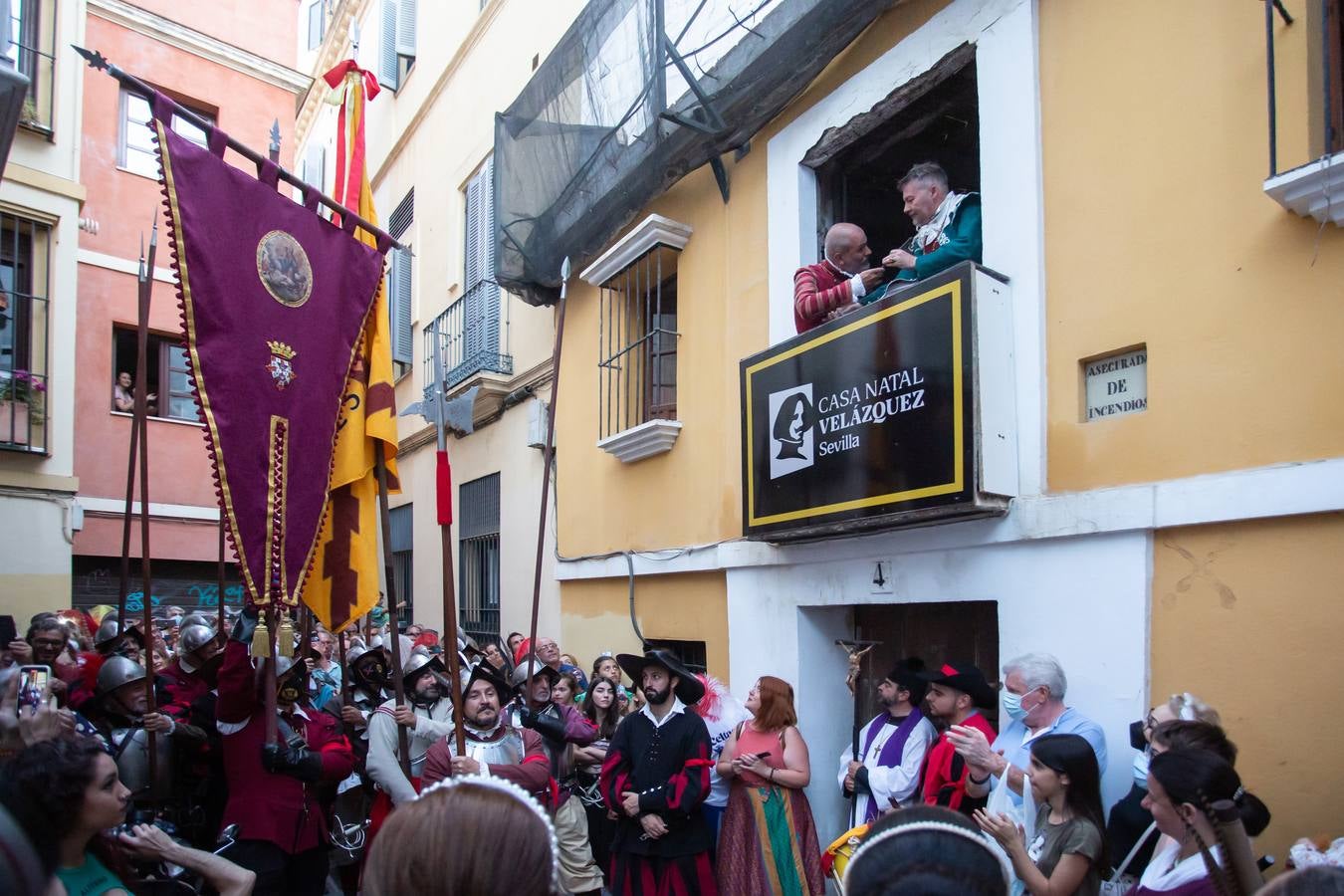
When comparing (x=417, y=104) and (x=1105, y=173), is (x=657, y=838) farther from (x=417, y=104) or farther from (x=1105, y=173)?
(x=417, y=104)

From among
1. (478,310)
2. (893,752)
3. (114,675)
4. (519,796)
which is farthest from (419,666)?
(478,310)

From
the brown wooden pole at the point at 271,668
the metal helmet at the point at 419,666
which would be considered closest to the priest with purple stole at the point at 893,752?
Answer: the metal helmet at the point at 419,666

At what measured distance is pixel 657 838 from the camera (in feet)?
16.9

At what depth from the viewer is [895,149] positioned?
6887 millimetres

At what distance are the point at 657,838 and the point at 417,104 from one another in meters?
11.6

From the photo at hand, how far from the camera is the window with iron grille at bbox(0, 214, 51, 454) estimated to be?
9.66m

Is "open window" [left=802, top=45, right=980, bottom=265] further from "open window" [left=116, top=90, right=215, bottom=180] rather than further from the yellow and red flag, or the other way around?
"open window" [left=116, top=90, right=215, bottom=180]

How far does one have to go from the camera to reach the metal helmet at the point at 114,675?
17.6ft

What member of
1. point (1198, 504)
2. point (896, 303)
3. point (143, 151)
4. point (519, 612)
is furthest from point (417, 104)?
point (1198, 504)

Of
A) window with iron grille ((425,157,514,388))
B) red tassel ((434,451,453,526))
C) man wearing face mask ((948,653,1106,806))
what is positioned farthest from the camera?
window with iron grille ((425,157,514,388))

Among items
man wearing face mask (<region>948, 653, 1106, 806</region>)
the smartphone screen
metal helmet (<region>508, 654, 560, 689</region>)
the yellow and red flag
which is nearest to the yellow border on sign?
man wearing face mask (<region>948, 653, 1106, 806</region>)

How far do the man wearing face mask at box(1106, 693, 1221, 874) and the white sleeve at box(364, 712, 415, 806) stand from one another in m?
3.12

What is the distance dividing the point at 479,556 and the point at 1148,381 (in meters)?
8.45

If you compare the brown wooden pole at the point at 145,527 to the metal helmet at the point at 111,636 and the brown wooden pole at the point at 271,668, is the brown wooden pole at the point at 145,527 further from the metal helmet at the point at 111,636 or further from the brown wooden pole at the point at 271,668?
the metal helmet at the point at 111,636
